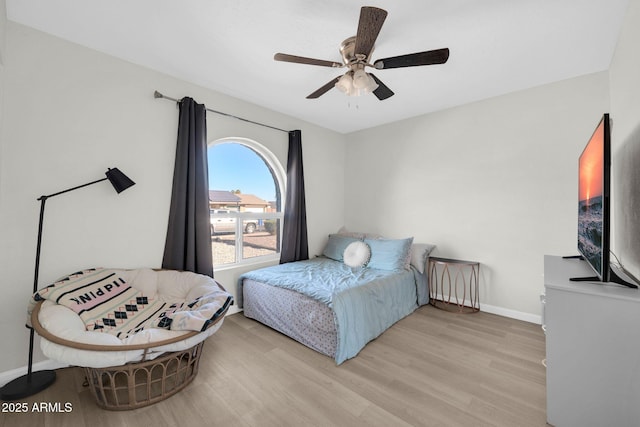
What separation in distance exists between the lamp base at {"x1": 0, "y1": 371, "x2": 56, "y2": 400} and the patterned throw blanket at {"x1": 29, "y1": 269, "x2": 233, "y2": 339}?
47cm

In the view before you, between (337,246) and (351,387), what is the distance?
2106mm

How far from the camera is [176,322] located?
5.40 feet

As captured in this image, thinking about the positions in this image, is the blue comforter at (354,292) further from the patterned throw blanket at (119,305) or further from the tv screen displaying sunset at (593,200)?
the tv screen displaying sunset at (593,200)

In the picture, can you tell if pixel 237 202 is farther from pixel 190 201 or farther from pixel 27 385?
pixel 27 385

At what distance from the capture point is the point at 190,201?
2.62 metres

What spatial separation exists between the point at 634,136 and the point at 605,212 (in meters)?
0.75

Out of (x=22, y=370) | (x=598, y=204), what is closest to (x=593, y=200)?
(x=598, y=204)

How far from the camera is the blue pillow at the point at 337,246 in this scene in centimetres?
369

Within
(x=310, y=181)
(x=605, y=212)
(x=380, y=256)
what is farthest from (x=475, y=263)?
(x=310, y=181)

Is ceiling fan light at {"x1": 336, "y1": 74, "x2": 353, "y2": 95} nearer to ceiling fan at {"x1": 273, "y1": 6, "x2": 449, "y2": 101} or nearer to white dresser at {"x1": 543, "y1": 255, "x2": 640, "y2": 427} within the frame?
ceiling fan at {"x1": 273, "y1": 6, "x2": 449, "y2": 101}

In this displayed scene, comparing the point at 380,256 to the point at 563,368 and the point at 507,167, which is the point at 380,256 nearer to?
the point at 507,167

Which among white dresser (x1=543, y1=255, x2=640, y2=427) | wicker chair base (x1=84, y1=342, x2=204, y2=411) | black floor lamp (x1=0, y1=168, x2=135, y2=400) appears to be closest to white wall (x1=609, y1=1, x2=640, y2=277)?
white dresser (x1=543, y1=255, x2=640, y2=427)

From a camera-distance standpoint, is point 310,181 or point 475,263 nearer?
point 475,263

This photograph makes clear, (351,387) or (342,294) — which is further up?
(342,294)
